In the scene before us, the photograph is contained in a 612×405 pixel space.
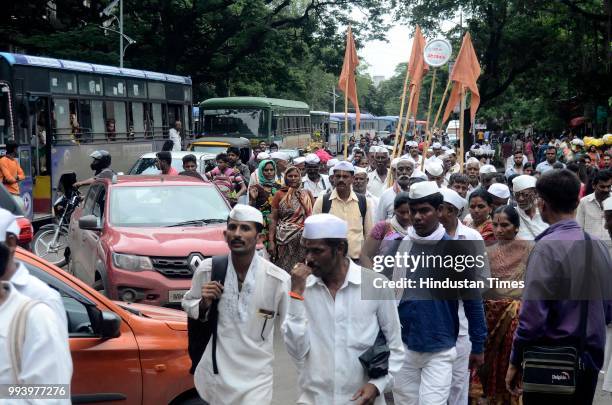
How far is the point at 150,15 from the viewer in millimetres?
34938

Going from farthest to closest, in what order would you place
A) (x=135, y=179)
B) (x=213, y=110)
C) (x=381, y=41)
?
(x=381, y=41) → (x=213, y=110) → (x=135, y=179)

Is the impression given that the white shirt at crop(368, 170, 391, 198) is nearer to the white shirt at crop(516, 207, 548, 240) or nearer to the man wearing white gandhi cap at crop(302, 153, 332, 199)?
the man wearing white gandhi cap at crop(302, 153, 332, 199)

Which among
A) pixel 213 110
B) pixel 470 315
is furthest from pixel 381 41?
pixel 470 315

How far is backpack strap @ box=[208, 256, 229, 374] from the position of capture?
455cm

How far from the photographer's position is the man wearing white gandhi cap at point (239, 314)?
14.9ft

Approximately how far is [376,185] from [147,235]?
422 centimetres

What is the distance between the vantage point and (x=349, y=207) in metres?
8.88

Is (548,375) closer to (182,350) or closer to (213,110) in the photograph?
(182,350)

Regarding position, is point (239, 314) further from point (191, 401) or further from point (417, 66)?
point (417, 66)

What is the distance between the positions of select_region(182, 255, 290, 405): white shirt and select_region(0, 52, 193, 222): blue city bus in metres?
11.2

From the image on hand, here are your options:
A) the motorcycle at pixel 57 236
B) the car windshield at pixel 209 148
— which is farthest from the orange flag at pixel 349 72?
the car windshield at pixel 209 148

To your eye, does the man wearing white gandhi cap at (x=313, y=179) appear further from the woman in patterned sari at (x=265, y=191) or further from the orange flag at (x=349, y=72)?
the orange flag at (x=349, y=72)

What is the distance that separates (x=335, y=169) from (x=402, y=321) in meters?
3.89

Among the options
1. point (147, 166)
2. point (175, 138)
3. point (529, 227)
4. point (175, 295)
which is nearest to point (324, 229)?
point (529, 227)
